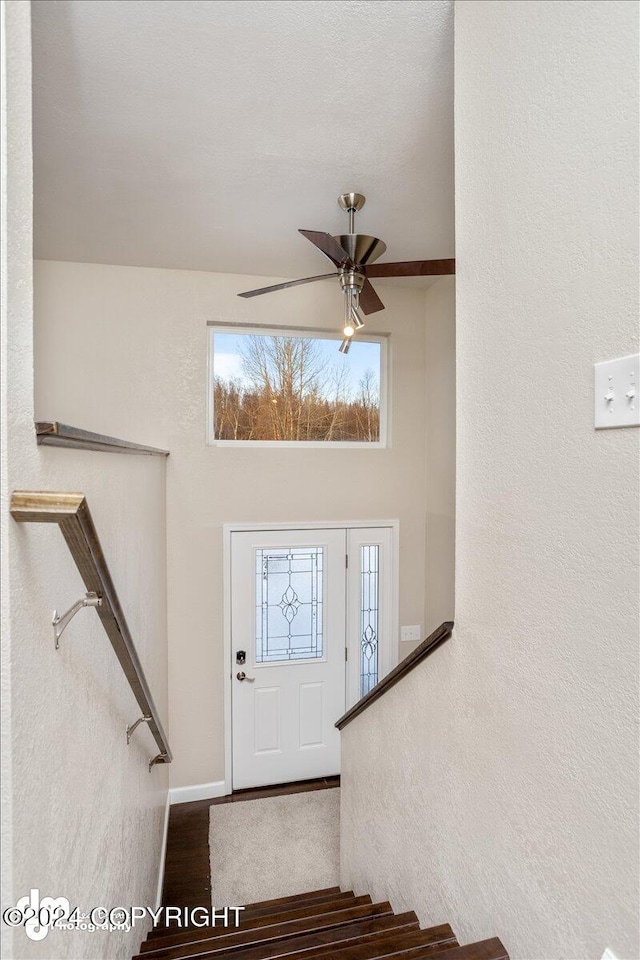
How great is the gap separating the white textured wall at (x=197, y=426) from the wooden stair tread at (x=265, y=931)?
1766 millimetres

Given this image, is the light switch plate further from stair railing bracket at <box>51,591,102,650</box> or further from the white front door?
the white front door

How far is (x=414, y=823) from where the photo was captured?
1678 millimetres

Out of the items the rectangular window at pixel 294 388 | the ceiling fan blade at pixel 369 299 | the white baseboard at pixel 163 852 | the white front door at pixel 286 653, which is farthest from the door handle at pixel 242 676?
the ceiling fan blade at pixel 369 299

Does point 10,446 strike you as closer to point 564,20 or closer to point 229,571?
point 564,20

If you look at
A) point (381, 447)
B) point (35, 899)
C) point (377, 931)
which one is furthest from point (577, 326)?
point (381, 447)

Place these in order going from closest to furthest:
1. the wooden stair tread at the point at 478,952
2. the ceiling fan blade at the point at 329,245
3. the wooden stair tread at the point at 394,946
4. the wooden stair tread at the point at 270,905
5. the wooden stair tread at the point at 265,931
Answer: the wooden stair tread at the point at 478,952
the wooden stair tread at the point at 394,946
the wooden stair tread at the point at 265,931
the ceiling fan blade at the point at 329,245
the wooden stair tread at the point at 270,905

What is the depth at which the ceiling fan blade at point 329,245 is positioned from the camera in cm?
198

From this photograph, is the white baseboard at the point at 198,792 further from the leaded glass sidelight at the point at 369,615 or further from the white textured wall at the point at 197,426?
the leaded glass sidelight at the point at 369,615

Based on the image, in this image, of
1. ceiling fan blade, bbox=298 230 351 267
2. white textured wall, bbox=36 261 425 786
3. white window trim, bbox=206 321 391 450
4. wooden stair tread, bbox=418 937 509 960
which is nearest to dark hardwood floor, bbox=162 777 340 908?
white textured wall, bbox=36 261 425 786

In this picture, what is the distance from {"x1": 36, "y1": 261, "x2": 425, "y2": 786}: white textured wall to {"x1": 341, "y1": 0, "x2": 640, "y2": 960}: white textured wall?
2279mm

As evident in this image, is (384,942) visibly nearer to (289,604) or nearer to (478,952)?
(478,952)

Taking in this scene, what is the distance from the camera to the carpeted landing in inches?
111

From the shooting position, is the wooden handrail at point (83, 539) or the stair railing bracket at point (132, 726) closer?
the wooden handrail at point (83, 539)

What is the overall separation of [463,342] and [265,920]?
85.2 inches
